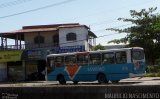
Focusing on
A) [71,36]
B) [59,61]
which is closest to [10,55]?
[71,36]

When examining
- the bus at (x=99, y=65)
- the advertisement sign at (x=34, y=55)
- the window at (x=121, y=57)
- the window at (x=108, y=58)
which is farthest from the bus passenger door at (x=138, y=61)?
the advertisement sign at (x=34, y=55)

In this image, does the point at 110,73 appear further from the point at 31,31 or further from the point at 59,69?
the point at 31,31

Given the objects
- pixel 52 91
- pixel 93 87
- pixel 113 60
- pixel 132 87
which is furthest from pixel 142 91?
pixel 113 60

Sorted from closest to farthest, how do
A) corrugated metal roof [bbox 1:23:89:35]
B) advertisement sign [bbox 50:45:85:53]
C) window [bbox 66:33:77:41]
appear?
advertisement sign [bbox 50:45:85:53], window [bbox 66:33:77:41], corrugated metal roof [bbox 1:23:89:35]

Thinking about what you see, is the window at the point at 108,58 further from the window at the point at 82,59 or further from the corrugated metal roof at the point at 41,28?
the corrugated metal roof at the point at 41,28

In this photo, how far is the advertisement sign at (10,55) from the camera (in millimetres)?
52344

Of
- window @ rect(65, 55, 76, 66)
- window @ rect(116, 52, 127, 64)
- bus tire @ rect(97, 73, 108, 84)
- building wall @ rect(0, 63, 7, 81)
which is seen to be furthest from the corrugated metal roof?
window @ rect(116, 52, 127, 64)

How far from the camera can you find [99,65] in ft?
101

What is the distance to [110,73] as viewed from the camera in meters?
30.5

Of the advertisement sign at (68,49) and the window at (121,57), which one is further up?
the advertisement sign at (68,49)

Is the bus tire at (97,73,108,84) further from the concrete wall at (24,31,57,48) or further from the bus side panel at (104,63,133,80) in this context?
the concrete wall at (24,31,57,48)

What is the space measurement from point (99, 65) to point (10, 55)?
80.5ft

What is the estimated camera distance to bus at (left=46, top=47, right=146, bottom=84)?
95.7 feet

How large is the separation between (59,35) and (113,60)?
83.8ft
